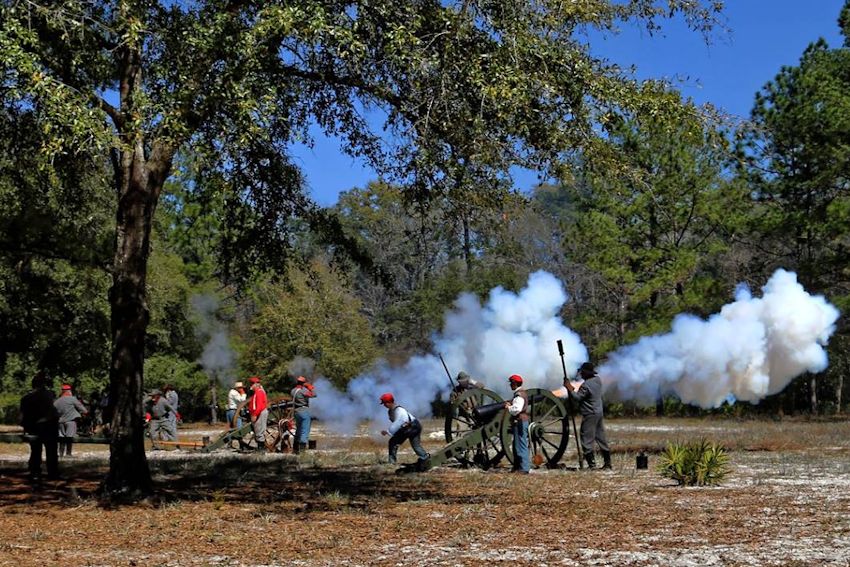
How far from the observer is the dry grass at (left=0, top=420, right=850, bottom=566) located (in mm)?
9242

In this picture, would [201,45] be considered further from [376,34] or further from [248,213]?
[248,213]

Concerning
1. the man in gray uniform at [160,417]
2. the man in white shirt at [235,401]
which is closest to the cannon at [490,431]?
the man in white shirt at [235,401]

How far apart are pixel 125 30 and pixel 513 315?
536 inches

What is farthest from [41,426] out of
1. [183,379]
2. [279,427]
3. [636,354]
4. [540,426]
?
[183,379]

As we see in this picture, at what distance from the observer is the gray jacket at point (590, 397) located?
56.9 ft

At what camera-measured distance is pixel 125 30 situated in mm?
12000

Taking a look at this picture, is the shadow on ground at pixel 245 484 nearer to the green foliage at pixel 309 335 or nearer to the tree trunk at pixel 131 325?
the tree trunk at pixel 131 325

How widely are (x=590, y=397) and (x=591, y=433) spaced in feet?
1.90

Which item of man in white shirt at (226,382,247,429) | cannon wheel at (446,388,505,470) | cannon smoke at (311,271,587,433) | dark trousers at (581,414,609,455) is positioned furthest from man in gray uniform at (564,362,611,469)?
man in white shirt at (226,382,247,429)

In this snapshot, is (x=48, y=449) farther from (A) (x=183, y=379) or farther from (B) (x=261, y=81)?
(A) (x=183, y=379)

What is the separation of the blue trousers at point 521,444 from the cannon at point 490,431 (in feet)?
1.25

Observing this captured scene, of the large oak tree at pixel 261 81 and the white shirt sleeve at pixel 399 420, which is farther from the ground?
the large oak tree at pixel 261 81

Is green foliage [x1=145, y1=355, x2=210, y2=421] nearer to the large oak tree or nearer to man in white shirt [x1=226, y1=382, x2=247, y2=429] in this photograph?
man in white shirt [x1=226, y1=382, x2=247, y2=429]

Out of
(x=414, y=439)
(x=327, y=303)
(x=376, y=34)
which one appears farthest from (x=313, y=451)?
(x=327, y=303)
